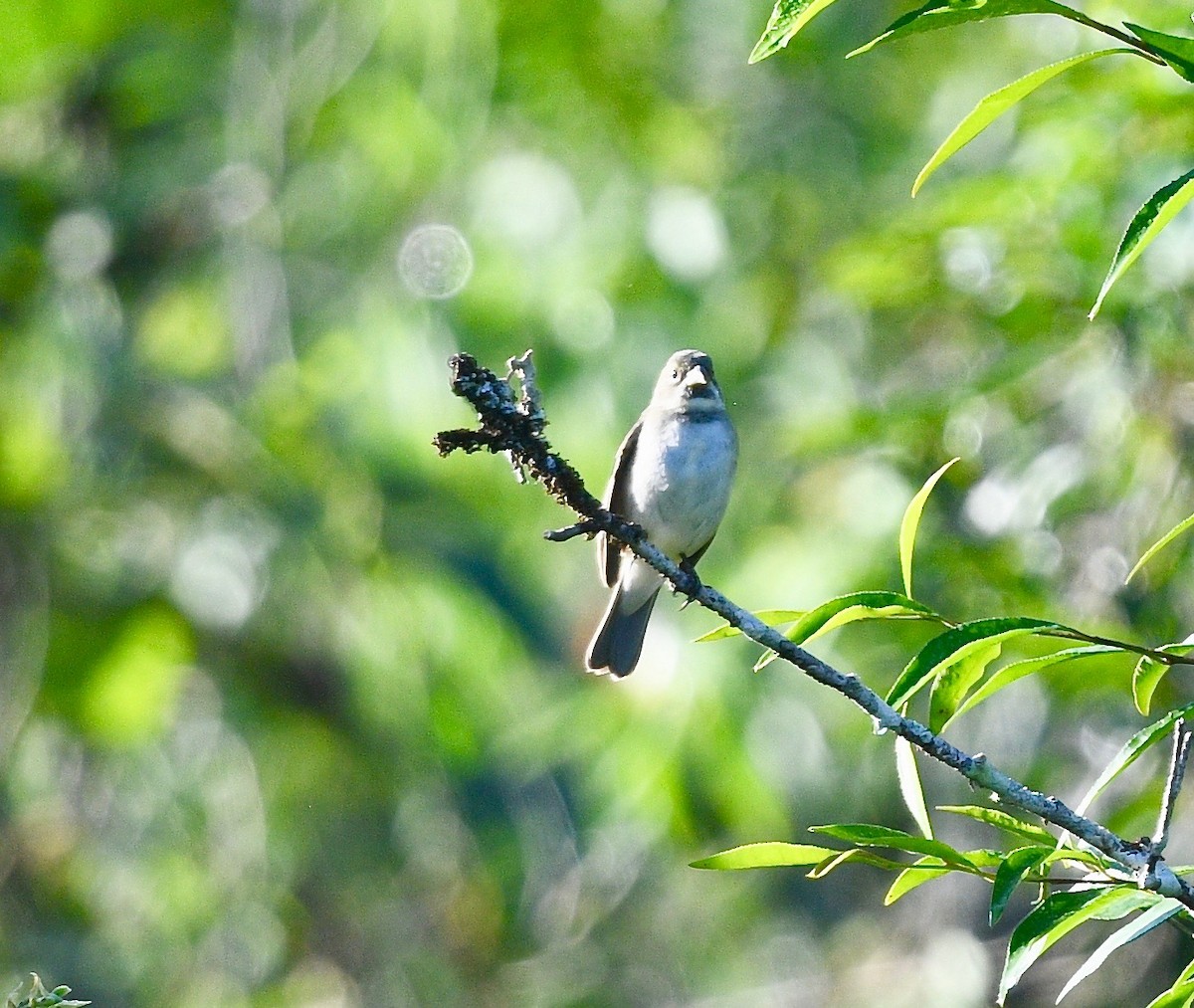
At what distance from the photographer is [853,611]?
2.44 m

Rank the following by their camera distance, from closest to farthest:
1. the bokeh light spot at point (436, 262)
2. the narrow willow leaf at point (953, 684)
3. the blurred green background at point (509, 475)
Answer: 1. the narrow willow leaf at point (953, 684)
2. the blurred green background at point (509, 475)
3. the bokeh light spot at point (436, 262)

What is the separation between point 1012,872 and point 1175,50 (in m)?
0.99

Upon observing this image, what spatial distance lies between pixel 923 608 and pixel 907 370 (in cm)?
638

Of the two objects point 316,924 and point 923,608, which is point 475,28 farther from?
point 316,924

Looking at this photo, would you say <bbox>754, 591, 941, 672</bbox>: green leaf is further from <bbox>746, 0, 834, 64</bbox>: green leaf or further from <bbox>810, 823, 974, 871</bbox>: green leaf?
<bbox>746, 0, 834, 64</bbox>: green leaf

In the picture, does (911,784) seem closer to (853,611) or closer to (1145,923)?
(853,611)

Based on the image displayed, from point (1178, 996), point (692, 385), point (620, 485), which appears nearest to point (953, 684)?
point (1178, 996)

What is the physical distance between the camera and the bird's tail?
17.1ft

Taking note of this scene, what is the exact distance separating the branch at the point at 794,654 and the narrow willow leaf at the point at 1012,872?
3.8 inches

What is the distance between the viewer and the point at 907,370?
8578mm

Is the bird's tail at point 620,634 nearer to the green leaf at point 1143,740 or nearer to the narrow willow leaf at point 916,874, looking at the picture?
the narrow willow leaf at point 916,874

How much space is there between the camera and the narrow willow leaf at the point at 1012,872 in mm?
1998

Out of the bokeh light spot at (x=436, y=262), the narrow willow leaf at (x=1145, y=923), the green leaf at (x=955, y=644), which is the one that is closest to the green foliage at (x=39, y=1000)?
the green leaf at (x=955, y=644)

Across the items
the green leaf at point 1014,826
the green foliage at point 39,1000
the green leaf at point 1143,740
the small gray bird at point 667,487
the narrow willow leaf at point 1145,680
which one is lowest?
the green foliage at point 39,1000
